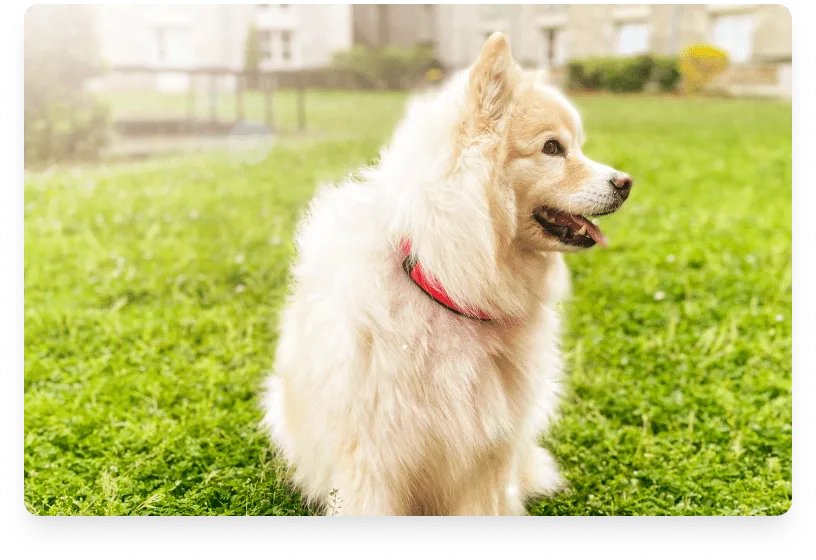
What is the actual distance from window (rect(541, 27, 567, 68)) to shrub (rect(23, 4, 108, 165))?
2.06 meters

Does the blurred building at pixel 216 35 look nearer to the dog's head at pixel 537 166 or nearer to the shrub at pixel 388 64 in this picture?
the shrub at pixel 388 64

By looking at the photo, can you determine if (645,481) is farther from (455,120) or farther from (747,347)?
(455,120)

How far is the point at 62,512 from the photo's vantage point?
249 centimetres

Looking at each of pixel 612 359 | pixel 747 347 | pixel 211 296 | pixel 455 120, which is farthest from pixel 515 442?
pixel 211 296

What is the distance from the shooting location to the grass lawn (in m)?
2.67

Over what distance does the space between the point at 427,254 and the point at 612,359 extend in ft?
5.78

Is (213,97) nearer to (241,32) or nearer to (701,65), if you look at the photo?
(241,32)

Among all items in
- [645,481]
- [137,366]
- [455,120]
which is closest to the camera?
[455,120]

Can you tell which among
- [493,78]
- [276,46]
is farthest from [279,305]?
[493,78]

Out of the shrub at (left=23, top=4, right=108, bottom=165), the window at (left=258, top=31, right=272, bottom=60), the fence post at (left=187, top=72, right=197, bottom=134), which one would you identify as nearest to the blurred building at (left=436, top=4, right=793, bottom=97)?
the window at (left=258, top=31, right=272, bottom=60)

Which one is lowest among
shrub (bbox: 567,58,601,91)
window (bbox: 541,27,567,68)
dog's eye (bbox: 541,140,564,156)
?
dog's eye (bbox: 541,140,564,156)

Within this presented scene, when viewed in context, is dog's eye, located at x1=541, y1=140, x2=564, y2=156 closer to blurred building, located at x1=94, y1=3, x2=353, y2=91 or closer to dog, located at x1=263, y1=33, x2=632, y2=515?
dog, located at x1=263, y1=33, x2=632, y2=515

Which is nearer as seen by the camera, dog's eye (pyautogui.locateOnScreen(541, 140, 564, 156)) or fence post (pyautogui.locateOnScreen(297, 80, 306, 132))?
dog's eye (pyautogui.locateOnScreen(541, 140, 564, 156))

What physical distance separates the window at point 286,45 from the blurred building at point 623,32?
67 centimetres
